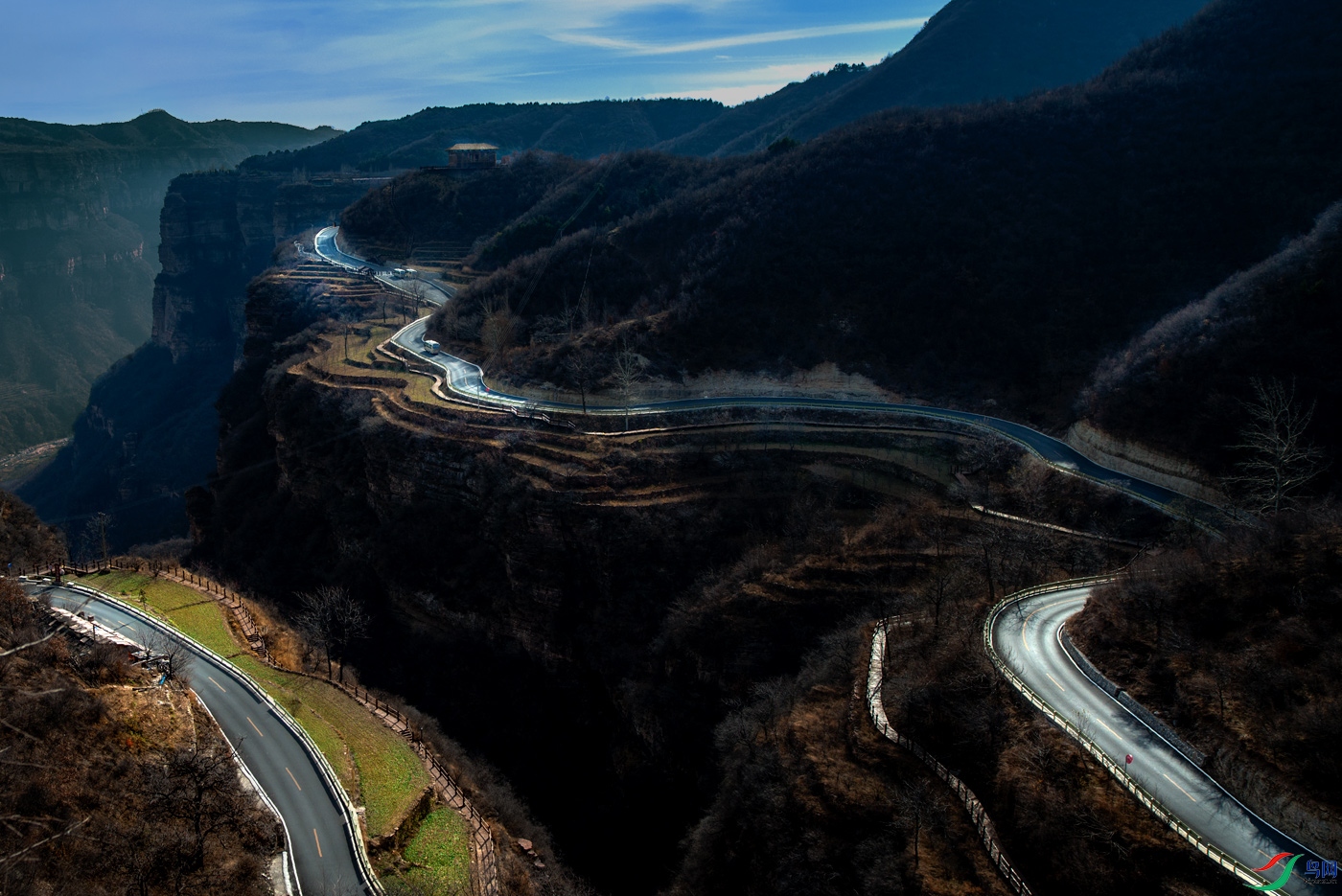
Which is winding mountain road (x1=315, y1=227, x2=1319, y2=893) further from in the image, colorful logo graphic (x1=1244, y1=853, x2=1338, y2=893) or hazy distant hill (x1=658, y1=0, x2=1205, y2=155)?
hazy distant hill (x1=658, y1=0, x2=1205, y2=155)

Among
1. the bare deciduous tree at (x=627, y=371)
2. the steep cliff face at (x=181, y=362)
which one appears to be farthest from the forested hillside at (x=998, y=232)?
the steep cliff face at (x=181, y=362)

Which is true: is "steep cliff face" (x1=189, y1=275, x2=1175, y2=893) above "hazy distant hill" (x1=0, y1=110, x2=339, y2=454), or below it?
below

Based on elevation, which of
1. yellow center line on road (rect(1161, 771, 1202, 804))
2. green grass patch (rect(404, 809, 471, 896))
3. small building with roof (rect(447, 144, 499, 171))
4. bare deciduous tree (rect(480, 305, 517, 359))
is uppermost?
small building with roof (rect(447, 144, 499, 171))

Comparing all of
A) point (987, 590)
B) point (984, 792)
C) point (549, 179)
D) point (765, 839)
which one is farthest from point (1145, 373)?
point (549, 179)

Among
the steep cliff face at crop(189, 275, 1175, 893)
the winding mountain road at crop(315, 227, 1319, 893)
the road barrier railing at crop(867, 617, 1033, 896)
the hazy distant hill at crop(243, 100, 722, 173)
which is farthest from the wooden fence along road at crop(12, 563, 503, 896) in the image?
the hazy distant hill at crop(243, 100, 722, 173)

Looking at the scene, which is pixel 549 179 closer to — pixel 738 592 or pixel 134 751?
pixel 738 592

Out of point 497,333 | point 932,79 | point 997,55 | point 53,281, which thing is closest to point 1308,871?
point 497,333

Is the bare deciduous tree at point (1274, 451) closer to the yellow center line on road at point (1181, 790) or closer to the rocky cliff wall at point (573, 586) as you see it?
the rocky cliff wall at point (573, 586)
